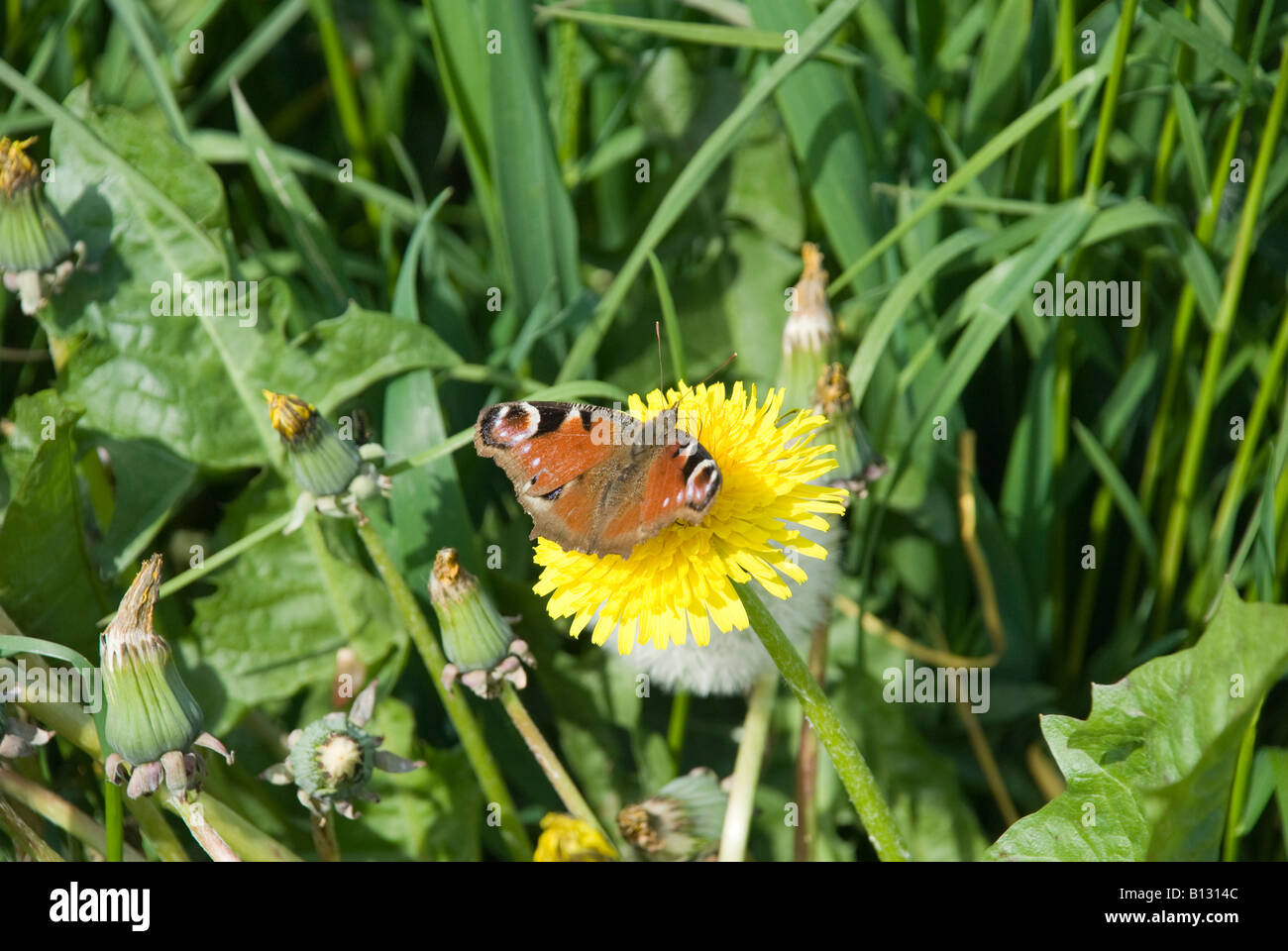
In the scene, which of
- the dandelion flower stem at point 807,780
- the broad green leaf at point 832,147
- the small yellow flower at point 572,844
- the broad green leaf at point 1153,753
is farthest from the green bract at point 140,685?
the broad green leaf at point 832,147

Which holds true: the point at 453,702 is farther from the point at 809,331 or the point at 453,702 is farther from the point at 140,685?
the point at 809,331

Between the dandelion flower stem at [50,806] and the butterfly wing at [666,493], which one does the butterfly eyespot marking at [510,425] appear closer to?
the butterfly wing at [666,493]

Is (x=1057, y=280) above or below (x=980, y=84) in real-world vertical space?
below

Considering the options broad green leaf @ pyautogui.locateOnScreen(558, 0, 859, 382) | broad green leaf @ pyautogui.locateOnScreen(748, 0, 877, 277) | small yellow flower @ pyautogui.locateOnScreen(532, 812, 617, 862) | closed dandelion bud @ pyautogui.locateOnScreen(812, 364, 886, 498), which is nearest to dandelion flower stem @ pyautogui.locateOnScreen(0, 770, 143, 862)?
small yellow flower @ pyautogui.locateOnScreen(532, 812, 617, 862)

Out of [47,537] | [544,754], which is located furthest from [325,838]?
[47,537]

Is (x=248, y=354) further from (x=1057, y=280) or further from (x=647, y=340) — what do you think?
(x=1057, y=280)

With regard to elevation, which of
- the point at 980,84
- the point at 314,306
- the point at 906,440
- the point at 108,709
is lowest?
the point at 108,709
